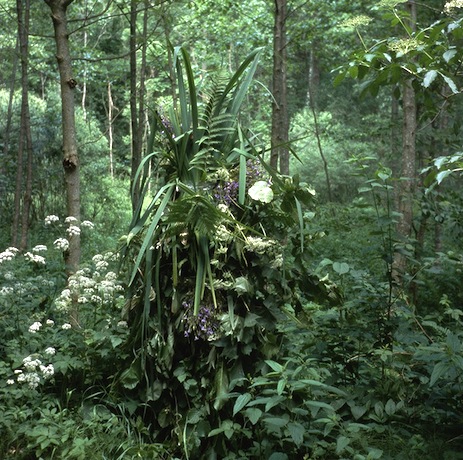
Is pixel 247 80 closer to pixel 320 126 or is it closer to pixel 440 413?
pixel 440 413

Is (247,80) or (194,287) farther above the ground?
(247,80)

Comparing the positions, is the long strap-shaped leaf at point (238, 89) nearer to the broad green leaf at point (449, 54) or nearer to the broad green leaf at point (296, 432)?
the broad green leaf at point (449, 54)

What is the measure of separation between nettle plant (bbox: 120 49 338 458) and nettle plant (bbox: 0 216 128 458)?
13.1 inches

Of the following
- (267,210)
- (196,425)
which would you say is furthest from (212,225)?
(196,425)

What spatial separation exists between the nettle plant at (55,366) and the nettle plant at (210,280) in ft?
1.09

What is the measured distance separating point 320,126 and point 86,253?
13.4m

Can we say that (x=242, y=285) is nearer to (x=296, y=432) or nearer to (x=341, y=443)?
(x=296, y=432)

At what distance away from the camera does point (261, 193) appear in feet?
11.0

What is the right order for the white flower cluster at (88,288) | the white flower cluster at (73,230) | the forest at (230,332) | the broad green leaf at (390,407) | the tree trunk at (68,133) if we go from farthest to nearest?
the tree trunk at (68,133) < the white flower cluster at (73,230) < the white flower cluster at (88,288) < the broad green leaf at (390,407) < the forest at (230,332)

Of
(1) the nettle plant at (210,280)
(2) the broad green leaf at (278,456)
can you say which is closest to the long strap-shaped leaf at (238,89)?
(1) the nettle plant at (210,280)

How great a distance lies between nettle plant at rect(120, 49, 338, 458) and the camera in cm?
330

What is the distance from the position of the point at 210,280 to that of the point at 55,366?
1175 mm

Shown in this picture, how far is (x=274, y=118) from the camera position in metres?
7.23

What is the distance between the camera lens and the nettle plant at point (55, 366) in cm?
331
